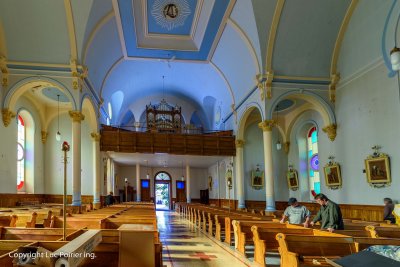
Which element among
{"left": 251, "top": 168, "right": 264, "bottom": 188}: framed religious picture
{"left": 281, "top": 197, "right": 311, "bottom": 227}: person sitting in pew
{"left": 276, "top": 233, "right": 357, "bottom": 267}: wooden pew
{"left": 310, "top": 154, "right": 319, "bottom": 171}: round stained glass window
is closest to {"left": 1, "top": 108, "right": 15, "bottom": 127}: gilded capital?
{"left": 281, "top": 197, "right": 311, "bottom": 227}: person sitting in pew

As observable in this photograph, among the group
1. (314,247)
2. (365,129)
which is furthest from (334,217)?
(365,129)

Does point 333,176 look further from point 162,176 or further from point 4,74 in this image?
point 162,176

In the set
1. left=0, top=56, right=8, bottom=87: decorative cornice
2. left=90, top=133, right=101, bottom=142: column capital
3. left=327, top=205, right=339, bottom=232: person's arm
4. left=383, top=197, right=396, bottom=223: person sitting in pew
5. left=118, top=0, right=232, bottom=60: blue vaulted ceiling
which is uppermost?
left=118, top=0, right=232, bottom=60: blue vaulted ceiling

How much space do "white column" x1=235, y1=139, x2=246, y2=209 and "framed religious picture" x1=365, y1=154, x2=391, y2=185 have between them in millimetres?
7383

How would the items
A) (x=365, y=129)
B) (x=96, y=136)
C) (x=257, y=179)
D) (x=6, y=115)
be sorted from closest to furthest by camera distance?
(x=365, y=129) < (x=6, y=115) < (x=96, y=136) < (x=257, y=179)

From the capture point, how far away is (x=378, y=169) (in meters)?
12.1

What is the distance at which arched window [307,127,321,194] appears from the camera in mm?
18219

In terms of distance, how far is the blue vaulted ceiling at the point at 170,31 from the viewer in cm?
1498

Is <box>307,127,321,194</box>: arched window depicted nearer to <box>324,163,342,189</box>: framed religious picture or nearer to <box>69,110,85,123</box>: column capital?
<box>324,163,342,189</box>: framed religious picture

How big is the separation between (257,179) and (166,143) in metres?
5.30

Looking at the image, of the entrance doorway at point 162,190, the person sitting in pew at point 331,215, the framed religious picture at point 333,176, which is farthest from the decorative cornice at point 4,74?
the entrance doorway at point 162,190

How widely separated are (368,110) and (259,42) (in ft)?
15.6

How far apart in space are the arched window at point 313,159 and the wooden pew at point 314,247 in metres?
12.7

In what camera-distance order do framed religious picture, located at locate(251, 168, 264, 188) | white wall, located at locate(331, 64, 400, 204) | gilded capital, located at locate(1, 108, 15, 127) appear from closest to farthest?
white wall, located at locate(331, 64, 400, 204) → gilded capital, located at locate(1, 108, 15, 127) → framed religious picture, located at locate(251, 168, 264, 188)
